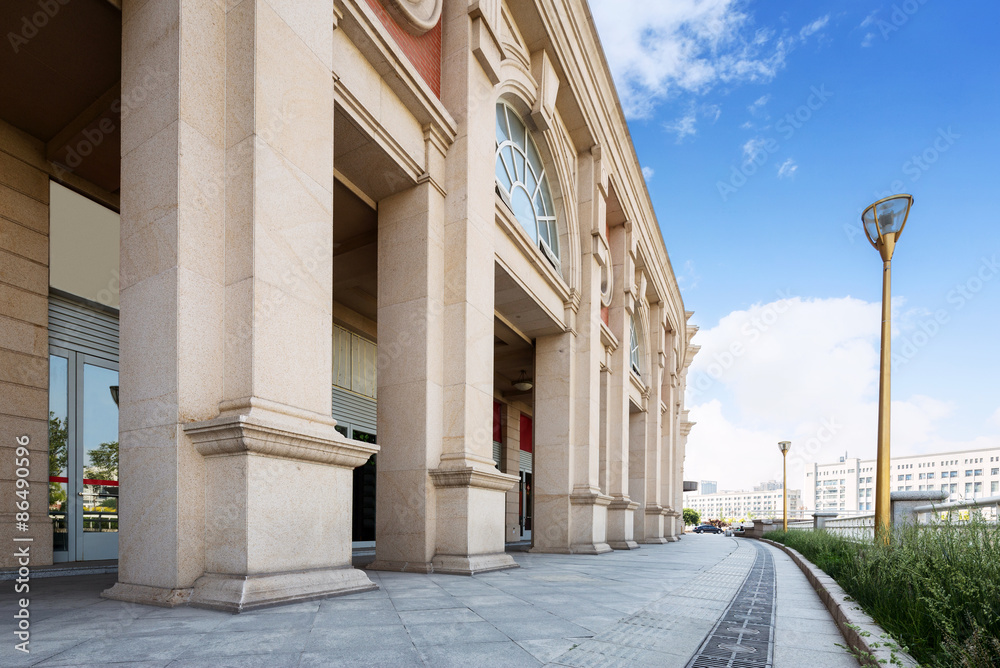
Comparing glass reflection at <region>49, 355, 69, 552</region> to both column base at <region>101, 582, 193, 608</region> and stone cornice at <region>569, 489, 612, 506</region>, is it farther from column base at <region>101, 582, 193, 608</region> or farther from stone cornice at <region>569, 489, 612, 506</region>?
stone cornice at <region>569, 489, 612, 506</region>

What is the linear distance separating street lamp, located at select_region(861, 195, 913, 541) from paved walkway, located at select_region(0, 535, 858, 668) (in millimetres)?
3294

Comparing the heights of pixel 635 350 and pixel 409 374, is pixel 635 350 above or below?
above

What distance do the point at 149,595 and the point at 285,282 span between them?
2736mm

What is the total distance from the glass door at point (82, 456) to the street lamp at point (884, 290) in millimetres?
11287

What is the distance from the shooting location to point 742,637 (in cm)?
438

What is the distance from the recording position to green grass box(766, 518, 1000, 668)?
317cm

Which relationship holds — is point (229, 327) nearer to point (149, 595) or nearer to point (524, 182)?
point (149, 595)

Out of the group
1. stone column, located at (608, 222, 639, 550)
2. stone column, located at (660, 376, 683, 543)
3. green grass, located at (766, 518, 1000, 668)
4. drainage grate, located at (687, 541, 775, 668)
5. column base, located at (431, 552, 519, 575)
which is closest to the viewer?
green grass, located at (766, 518, 1000, 668)

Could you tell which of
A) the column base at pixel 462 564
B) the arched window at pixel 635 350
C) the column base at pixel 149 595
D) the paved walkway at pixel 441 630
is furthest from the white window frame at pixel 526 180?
the arched window at pixel 635 350

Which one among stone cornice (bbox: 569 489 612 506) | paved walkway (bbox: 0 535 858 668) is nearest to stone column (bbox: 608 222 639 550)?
stone cornice (bbox: 569 489 612 506)

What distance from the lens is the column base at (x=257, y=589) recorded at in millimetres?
4305

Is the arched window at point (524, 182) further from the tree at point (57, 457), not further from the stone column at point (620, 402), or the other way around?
the tree at point (57, 457)

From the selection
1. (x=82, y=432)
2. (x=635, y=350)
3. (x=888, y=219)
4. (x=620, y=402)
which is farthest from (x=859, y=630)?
(x=635, y=350)

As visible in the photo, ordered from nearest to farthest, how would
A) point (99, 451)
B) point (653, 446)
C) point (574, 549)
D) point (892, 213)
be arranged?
point (99, 451) → point (892, 213) → point (574, 549) → point (653, 446)
